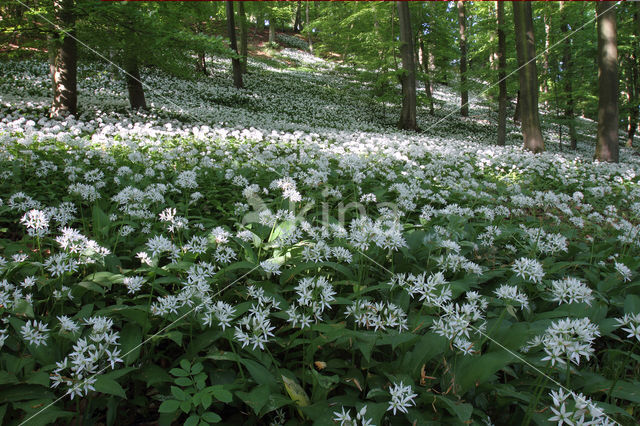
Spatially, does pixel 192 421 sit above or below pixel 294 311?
below

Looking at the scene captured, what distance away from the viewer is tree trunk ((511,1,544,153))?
36.1ft

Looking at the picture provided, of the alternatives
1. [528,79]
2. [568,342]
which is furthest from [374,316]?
[528,79]

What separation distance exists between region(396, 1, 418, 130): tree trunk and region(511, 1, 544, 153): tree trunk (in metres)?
5.65

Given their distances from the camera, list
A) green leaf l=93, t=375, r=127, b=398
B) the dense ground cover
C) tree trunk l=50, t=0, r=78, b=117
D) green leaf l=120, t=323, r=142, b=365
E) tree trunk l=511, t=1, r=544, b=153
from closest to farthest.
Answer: green leaf l=93, t=375, r=127, b=398 < the dense ground cover < green leaf l=120, t=323, r=142, b=365 < tree trunk l=50, t=0, r=78, b=117 < tree trunk l=511, t=1, r=544, b=153

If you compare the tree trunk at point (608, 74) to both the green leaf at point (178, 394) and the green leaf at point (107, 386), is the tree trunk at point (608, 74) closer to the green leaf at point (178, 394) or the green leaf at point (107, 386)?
the green leaf at point (178, 394)

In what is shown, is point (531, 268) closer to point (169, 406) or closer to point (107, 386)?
point (169, 406)

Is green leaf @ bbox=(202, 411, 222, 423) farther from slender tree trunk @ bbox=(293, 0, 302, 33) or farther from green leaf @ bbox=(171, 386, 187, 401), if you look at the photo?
slender tree trunk @ bbox=(293, 0, 302, 33)

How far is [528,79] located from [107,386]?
44.0ft

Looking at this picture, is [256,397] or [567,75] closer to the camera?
[256,397]

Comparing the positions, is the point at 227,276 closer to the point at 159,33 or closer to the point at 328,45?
the point at 159,33

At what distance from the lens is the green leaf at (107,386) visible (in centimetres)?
155

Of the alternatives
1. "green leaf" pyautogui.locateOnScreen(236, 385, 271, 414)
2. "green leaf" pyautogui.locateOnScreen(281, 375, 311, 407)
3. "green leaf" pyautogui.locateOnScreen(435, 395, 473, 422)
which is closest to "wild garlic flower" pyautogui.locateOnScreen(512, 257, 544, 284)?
"green leaf" pyautogui.locateOnScreen(435, 395, 473, 422)

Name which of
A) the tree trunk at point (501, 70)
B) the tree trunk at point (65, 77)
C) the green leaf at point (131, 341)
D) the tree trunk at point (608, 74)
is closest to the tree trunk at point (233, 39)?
the tree trunk at point (65, 77)

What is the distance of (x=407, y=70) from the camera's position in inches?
648
